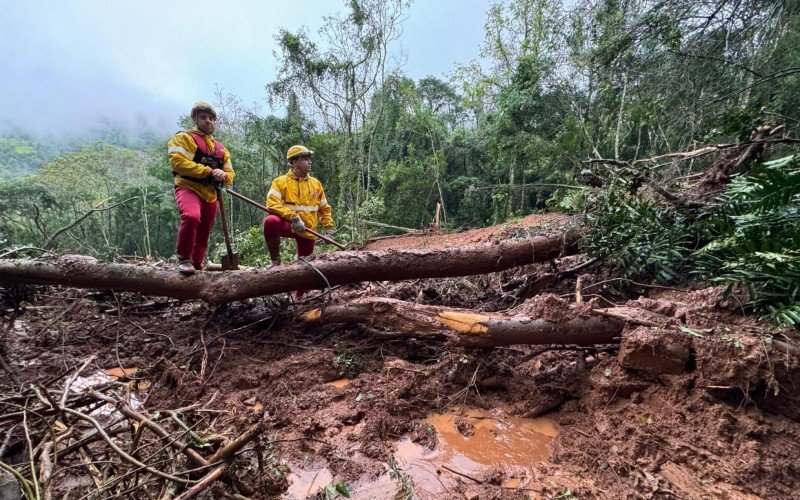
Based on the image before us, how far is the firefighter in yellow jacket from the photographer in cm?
437

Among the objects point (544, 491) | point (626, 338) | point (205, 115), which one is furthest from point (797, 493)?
point (205, 115)

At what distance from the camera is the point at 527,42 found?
14.3 metres

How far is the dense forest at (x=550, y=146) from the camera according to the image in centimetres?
325

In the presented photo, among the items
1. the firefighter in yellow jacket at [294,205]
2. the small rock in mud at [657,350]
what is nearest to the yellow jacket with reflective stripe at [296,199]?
the firefighter in yellow jacket at [294,205]

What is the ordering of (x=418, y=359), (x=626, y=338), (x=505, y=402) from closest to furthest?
(x=626, y=338) < (x=505, y=402) < (x=418, y=359)

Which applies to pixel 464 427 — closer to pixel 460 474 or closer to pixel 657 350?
pixel 460 474

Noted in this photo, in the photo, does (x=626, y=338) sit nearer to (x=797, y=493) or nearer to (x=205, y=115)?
(x=797, y=493)

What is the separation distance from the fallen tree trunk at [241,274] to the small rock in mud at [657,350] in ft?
5.43

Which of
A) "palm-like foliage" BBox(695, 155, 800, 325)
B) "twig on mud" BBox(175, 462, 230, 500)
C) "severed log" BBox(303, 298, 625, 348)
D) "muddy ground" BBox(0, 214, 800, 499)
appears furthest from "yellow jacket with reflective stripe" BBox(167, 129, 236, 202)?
"palm-like foliage" BBox(695, 155, 800, 325)

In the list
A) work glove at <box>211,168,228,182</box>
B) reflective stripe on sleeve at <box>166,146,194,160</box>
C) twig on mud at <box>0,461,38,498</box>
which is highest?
reflective stripe on sleeve at <box>166,146,194,160</box>

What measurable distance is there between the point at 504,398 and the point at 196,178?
372cm

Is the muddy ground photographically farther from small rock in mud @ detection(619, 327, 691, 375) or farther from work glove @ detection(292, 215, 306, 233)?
work glove @ detection(292, 215, 306, 233)

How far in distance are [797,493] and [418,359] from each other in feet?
7.01

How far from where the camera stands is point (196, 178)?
3791mm
